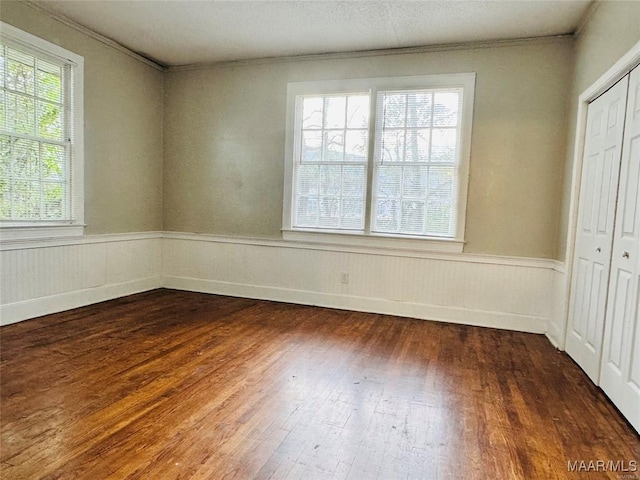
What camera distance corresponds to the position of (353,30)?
3.80 meters

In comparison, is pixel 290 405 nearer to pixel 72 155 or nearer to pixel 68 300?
pixel 68 300

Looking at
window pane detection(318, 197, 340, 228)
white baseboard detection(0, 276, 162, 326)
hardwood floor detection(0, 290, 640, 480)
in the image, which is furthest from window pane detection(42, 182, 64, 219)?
window pane detection(318, 197, 340, 228)

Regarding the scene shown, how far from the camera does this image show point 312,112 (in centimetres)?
457

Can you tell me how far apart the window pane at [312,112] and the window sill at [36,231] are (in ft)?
8.76

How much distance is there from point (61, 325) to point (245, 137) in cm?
275

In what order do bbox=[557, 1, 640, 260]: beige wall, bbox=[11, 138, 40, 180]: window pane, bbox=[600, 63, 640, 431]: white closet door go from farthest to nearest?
bbox=[11, 138, 40, 180]: window pane < bbox=[557, 1, 640, 260]: beige wall < bbox=[600, 63, 640, 431]: white closet door

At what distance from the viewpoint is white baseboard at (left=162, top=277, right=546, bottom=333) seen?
3966mm

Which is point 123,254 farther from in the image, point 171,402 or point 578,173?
point 578,173

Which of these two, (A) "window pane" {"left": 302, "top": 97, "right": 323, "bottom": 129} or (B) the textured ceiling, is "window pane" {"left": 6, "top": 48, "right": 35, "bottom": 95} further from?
(A) "window pane" {"left": 302, "top": 97, "right": 323, "bottom": 129}

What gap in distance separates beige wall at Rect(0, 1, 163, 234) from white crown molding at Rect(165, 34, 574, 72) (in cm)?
62

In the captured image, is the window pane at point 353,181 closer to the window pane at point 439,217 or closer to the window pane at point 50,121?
the window pane at point 439,217

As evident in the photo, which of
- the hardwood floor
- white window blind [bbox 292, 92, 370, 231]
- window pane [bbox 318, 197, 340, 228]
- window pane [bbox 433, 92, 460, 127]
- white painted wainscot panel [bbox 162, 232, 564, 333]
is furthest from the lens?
A: window pane [bbox 318, 197, 340, 228]

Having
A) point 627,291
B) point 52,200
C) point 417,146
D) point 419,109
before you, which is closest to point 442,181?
point 417,146

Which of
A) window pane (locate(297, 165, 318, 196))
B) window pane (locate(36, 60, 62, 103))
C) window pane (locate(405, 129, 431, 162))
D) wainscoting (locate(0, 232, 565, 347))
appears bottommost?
wainscoting (locate(0, 232, 565, 347))
